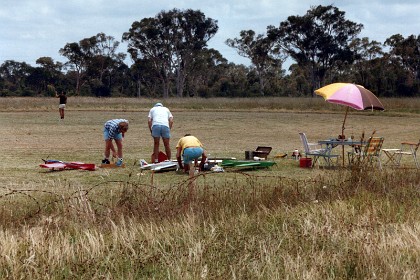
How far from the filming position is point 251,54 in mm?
78500

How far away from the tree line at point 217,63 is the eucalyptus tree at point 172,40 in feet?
0.40

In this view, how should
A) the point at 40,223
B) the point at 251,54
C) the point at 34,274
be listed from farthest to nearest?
the point at 251,54 → the point at 40,223 → the point at 34,274

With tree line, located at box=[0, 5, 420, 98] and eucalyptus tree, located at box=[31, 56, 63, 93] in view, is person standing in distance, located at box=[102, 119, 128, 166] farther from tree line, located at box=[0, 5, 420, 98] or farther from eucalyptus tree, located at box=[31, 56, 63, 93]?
eucalyptus tree, located at box=[31, 56, 63, 93]

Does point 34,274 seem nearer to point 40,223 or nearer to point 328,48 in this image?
point 40,223

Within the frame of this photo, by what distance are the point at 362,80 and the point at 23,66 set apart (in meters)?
51.4

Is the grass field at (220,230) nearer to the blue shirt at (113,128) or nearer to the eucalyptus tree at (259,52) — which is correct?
the blue shirt at (113,128)

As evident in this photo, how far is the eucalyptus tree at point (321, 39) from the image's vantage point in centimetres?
6775

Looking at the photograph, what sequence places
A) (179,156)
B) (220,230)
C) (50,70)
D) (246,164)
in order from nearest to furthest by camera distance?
(220,230) → (179,156) → (246,164) → (50,70)

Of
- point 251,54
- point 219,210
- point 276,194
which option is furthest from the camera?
point 251,54

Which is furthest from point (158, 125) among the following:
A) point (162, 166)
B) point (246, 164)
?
point (246, 164)

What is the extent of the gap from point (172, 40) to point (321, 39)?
709 inches

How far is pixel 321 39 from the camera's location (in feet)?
222

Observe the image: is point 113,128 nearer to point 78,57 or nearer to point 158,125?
point 158,125

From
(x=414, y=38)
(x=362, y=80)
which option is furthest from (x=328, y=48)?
(x=414, y=38)
